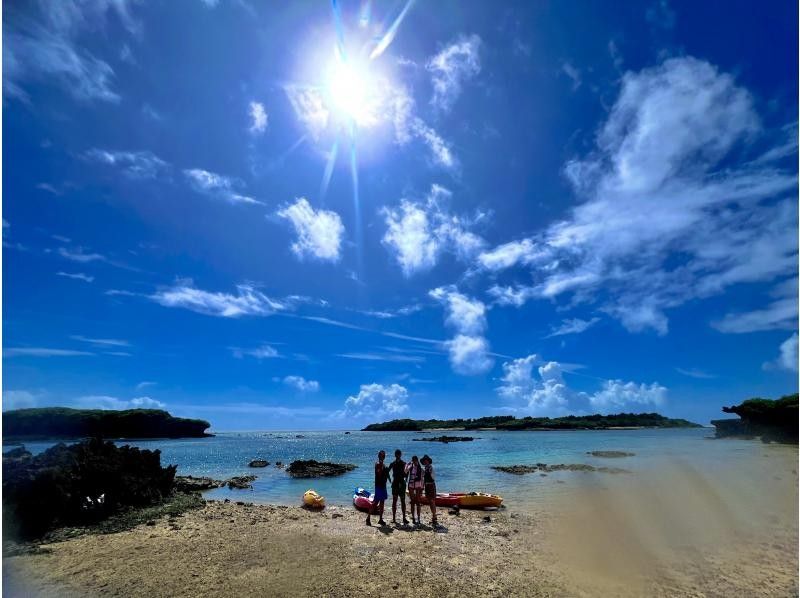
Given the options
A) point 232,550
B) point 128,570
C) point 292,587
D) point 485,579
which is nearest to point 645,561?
point 485,579

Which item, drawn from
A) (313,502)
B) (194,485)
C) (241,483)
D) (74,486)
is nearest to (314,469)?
(241,483)

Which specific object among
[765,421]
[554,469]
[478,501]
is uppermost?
[765,421]

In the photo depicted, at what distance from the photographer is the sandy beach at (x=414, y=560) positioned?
1031 cm

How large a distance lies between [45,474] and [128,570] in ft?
25.1

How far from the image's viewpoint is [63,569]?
11352 mm

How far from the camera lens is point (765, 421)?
73.4 m

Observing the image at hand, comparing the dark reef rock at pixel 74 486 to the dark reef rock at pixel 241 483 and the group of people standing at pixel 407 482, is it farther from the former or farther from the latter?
the group of people standing at pixel 407 482

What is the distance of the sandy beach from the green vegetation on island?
6263 centimetres

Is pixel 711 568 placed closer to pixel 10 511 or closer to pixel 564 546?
pixel 564 546

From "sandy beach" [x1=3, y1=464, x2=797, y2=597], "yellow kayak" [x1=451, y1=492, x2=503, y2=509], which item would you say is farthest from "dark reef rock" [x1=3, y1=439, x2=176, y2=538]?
"yellow kayak" [x1=451, y1=492, x2=503, y2=509]

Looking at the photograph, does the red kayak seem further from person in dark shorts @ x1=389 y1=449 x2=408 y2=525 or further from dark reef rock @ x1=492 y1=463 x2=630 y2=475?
dark reef rock @ x1=492 y1=463 x2=630 y2=475

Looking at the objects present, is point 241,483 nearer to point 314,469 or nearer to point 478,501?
point 314,469

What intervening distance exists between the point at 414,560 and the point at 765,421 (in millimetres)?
90267

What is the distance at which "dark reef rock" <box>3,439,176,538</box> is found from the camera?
1473 cm
